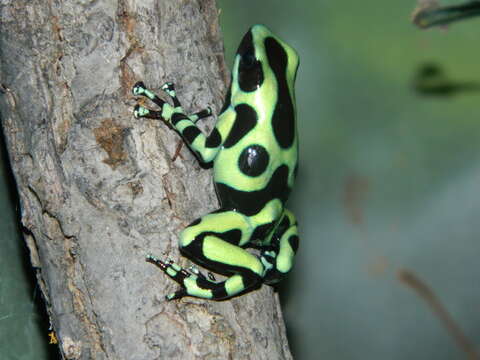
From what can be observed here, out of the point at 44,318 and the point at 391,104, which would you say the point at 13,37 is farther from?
the point at 391,104

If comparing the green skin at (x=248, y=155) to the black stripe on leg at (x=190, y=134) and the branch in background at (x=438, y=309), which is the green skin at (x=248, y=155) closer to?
the black stripe on leg at (x=190, y=134)

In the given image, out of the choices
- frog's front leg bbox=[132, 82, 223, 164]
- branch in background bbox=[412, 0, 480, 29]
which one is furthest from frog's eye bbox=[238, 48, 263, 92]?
branch in background bbox=[412, 0, 480, 29]

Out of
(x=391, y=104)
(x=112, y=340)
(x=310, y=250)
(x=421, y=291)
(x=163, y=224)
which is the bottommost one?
(x=421, y=291)

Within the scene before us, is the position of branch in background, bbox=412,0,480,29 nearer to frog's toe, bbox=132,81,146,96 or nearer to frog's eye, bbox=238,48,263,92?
frog's eye, bbox=238,48,263,92

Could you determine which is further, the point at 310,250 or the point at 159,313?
the point at 310,250

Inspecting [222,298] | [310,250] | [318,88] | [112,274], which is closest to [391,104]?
[318,88]

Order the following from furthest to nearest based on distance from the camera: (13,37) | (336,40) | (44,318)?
(336,40) → (44,318) → (13,37)

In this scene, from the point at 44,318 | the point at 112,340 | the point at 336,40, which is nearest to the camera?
the point at 112,340

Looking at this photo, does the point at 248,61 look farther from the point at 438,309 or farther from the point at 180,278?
the point at 438,309
